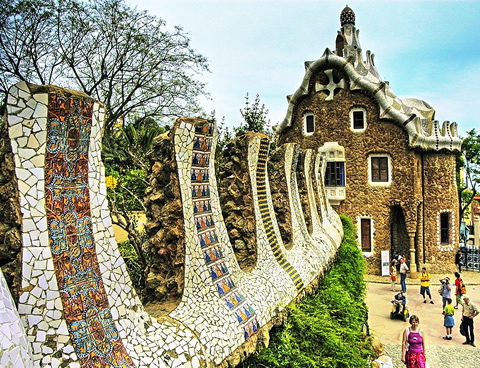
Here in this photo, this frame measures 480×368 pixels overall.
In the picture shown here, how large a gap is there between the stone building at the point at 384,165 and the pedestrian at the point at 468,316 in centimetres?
752

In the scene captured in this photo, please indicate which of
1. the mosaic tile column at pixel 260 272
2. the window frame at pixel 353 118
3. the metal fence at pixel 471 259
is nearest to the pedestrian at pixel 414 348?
the mosaic tile column at pixel 260 272

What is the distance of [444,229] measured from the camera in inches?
664

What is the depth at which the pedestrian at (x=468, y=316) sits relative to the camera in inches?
338

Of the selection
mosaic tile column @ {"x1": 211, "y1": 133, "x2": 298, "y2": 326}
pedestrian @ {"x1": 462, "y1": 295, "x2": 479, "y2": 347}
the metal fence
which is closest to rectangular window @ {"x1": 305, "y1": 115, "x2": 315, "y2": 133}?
the metal fence

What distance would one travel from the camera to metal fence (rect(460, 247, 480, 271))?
1822 cm

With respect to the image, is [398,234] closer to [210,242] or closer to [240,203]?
[240,203]

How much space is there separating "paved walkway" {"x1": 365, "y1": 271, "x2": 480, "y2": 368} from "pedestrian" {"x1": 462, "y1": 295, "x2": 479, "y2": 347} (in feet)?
0.63

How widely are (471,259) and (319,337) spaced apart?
16881mm

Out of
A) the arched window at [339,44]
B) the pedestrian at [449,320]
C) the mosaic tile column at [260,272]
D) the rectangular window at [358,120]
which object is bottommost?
the pedestrian at [449,320]

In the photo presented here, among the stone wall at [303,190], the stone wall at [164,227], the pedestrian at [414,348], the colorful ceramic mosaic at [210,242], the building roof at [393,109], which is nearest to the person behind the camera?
the stone wall at [164,227]

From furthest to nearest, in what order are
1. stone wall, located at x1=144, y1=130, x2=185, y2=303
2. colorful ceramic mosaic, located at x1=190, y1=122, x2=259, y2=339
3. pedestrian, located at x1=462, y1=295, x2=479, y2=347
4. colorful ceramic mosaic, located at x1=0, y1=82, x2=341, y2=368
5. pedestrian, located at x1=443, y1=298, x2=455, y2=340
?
1. pedestrian, located at x1=443, y1=298, x2=455, y2=340
2. pedestrian, located at x1=462, y1=295, x2=479, y2=347
3. colorful ceramic mosaic, located at x1=190, y1=122, x2=259, y2=339
4. stone wall, located at x1=144, y1=130, x2=185, y2=303
5. colorful ceramic mosaic, located at x1=0, y1=82, x2=341, y2=368

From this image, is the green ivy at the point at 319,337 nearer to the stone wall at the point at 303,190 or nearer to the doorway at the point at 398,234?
the stone wall at the point at 303,190

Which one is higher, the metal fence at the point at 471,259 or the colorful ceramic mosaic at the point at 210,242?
the colorful ceramic mosaic at the point at 210,242

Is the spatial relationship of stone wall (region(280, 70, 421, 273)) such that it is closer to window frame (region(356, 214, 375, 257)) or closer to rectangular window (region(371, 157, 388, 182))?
window frame (region(356, 214, 375, 257))
